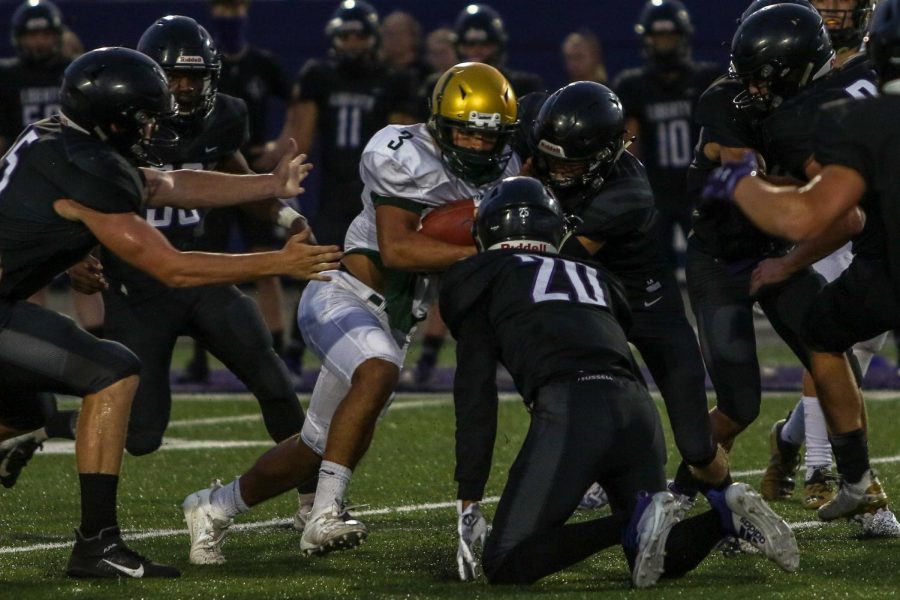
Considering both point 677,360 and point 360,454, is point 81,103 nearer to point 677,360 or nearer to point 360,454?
point 360,454

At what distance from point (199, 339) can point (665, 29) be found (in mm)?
4414

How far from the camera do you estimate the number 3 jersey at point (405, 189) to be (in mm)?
5016

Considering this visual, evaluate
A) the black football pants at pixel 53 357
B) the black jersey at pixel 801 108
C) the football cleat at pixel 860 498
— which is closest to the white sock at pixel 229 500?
the black football pants at pixel 53 357

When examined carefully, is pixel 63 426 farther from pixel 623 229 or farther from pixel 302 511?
pixel 623 229

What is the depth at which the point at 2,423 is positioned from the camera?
4980 millimetres

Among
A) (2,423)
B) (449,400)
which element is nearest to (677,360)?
(2,423)

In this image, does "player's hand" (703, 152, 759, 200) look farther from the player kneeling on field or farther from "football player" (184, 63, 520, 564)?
"football player" (184, 63, 520, 564)

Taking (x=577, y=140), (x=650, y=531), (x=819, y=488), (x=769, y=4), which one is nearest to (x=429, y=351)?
(x=819, y=488)

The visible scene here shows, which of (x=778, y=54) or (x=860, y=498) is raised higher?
(x=778, y=54)

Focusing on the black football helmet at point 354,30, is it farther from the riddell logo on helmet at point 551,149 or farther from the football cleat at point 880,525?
the football cleat at point 880,525

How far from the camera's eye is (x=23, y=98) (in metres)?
9.13

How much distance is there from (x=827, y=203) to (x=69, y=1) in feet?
31.6

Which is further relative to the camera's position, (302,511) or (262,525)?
(262,525)

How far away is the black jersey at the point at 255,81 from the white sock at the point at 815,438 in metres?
4.36
